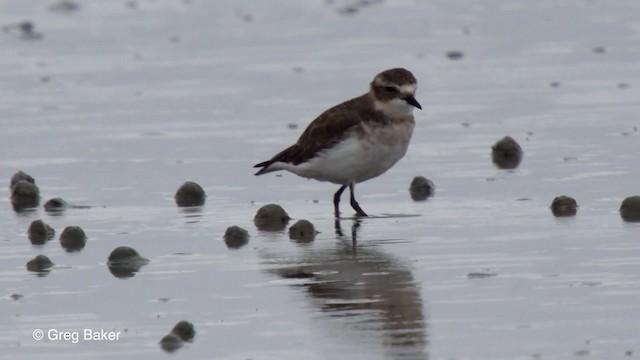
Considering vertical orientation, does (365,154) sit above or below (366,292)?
above

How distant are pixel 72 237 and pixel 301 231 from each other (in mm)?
1679

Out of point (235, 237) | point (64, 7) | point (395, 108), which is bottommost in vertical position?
point (235, 237)

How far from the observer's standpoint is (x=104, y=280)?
1132cm

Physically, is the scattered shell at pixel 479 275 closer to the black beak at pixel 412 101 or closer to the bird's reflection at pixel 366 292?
the bird's reflection at pixel 366 292

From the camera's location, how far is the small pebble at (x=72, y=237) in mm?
12594

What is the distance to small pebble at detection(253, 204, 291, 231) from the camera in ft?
43.4

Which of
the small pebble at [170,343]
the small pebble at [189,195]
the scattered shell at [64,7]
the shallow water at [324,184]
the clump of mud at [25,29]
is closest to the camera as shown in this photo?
the small pebble at [170,343]

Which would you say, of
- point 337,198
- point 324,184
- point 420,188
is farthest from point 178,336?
point 324,184

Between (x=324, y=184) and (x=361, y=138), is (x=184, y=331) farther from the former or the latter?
(x=324, y=184)

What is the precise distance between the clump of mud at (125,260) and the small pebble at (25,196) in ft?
9.15

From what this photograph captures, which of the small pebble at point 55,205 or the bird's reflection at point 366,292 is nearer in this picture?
the bird's reflection at point 366,292

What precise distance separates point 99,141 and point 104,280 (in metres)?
6.32

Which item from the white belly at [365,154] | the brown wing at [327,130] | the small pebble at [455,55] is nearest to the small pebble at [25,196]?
the brown wing at [327,130]

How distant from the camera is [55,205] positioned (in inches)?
559
